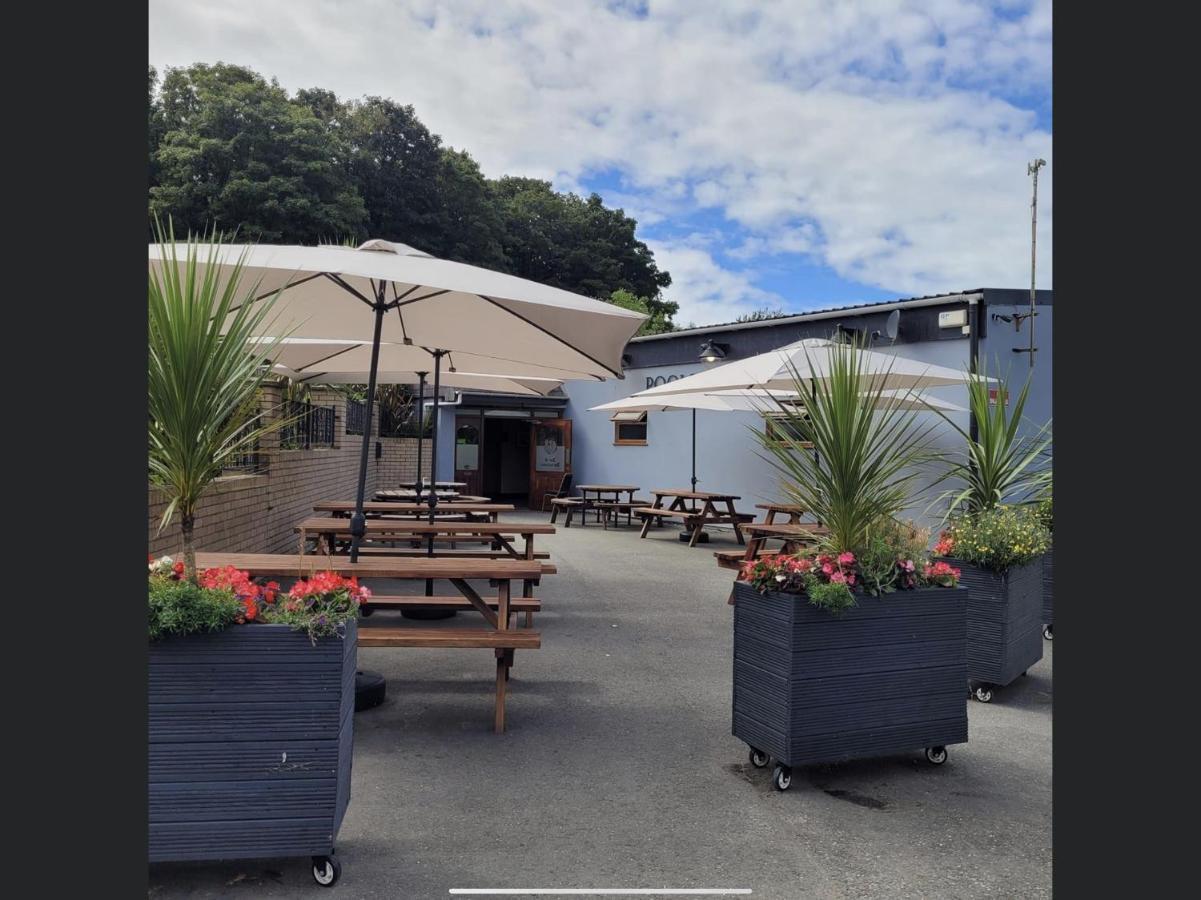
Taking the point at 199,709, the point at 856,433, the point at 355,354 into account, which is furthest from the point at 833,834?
the point at 355,354

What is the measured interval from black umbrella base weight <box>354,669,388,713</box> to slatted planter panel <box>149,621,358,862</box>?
186 cm

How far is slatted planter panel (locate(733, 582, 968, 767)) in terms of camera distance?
3.58 meters

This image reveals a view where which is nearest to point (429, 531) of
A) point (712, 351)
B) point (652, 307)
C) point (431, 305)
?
point (431, 305)

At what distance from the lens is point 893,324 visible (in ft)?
39.1

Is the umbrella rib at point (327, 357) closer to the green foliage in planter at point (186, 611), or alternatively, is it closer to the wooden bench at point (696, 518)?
the green foliage in planter at point (186, 611)

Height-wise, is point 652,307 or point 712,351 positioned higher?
point 652,307

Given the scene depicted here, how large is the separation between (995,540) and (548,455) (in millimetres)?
14804

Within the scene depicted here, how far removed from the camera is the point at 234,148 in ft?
86.4

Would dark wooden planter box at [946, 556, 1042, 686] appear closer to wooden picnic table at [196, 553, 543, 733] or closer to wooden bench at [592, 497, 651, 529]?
wooden picnic table at [196, 553, 543, 733]

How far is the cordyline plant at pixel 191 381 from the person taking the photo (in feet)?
8.46

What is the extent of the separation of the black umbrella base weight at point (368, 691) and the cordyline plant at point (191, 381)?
1.94 metres

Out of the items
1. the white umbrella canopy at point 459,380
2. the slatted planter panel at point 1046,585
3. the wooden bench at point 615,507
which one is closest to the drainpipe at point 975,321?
the white umbrella canopy at point 459,380

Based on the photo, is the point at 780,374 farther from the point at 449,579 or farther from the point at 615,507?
the point at 615,507

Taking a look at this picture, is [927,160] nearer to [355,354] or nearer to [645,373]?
[645,373]
